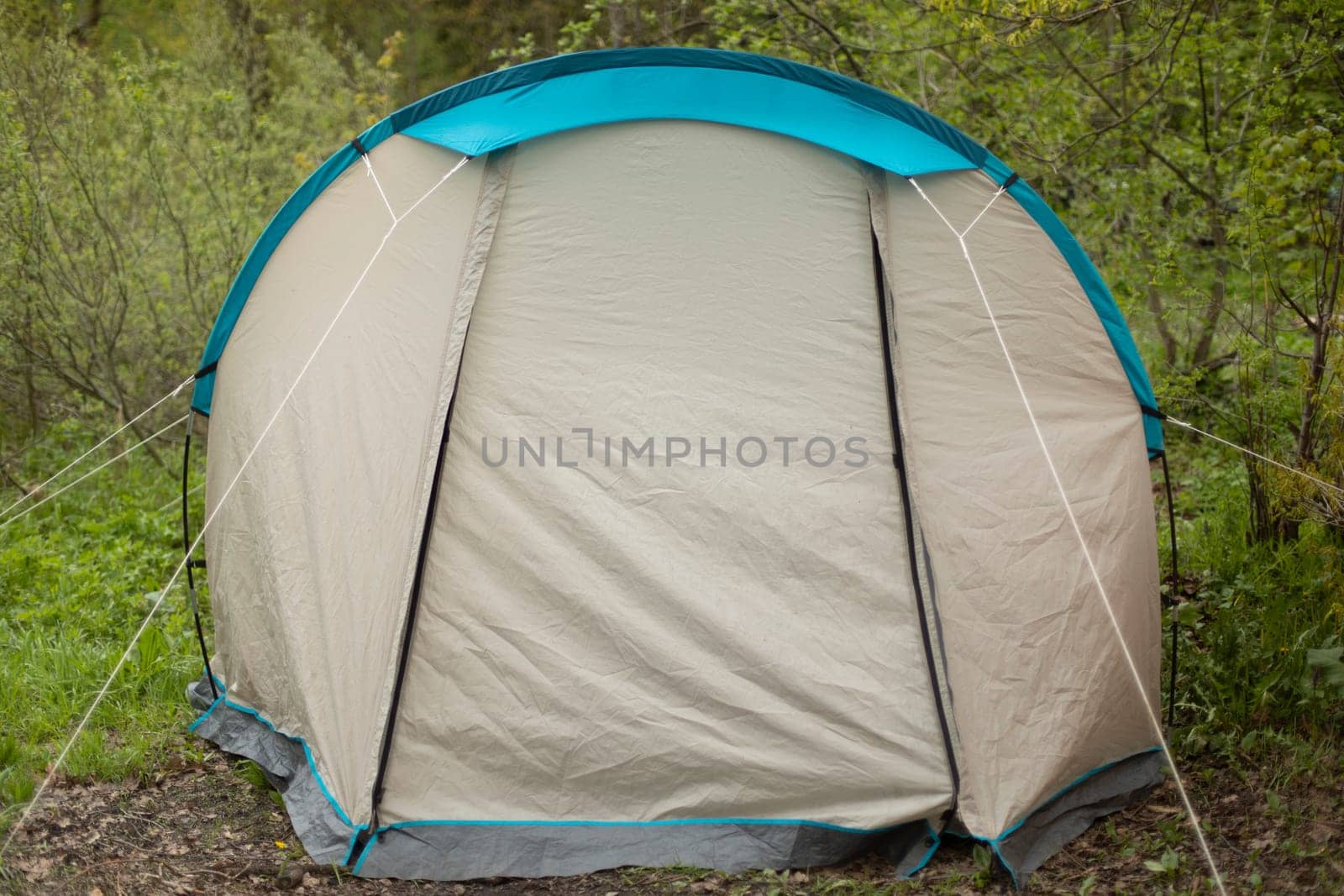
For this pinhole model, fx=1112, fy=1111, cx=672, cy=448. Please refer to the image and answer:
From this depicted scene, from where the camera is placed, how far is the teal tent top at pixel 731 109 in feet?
9.75

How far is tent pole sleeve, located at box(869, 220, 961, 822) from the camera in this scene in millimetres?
2832

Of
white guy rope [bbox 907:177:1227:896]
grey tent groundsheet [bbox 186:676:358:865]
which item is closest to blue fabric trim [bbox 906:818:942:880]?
white guy rope [bbox 907:177:1227:896]

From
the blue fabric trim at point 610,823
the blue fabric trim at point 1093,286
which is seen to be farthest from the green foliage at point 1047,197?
the blue fabric trim at point 1093,286

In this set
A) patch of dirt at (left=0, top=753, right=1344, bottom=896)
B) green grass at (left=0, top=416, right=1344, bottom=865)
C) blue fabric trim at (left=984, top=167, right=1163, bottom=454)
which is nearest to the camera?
patch of dirt at (left=0, top=753, right=1344, bottom=896)

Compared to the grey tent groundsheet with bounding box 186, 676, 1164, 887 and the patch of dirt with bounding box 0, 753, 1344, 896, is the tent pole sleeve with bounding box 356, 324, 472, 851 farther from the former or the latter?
the patch of dirt with bounding box 0, 753, 1344, 896

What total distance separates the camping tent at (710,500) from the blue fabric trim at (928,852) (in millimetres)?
19

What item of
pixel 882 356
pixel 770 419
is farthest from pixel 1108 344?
pixel 770 419

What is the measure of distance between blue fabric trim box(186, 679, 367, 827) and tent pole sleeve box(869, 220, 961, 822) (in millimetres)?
1516

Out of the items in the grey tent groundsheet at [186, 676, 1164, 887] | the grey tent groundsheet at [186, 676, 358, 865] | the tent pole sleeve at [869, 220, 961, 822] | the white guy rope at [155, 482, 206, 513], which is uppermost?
the tent pole sleeve at [869, 220, 961, 822]

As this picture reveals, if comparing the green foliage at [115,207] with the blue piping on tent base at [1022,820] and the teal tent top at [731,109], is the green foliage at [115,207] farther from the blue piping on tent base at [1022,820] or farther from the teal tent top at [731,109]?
the blue piping on tent base at [1022,820]

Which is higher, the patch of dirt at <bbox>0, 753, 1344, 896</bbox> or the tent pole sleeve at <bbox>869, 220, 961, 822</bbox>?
the tent pole sleeve at <bbox>869, 220, 961, 822</bbox>

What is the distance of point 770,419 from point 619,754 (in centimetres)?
97

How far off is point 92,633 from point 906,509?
10.4 feet

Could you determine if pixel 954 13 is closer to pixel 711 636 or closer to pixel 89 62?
pixel 711 636
